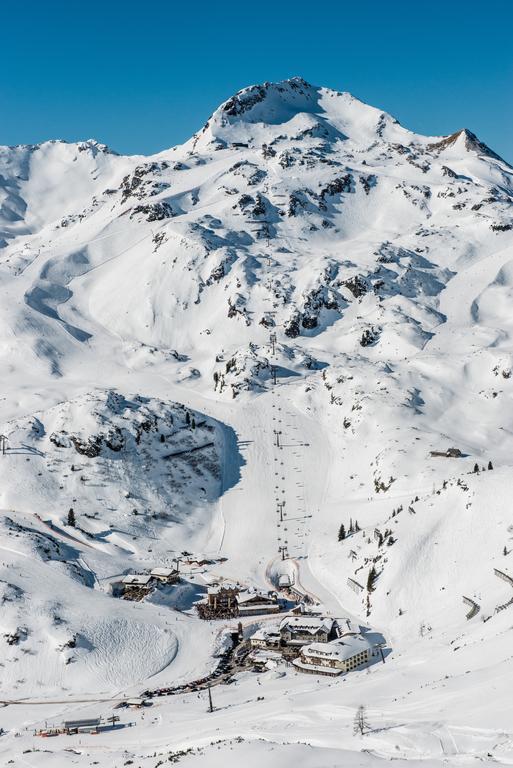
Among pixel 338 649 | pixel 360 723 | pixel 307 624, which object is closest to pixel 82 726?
pixel 338 649

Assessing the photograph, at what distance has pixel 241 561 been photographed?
128 meters

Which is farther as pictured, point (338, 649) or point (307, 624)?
point (307, 624)

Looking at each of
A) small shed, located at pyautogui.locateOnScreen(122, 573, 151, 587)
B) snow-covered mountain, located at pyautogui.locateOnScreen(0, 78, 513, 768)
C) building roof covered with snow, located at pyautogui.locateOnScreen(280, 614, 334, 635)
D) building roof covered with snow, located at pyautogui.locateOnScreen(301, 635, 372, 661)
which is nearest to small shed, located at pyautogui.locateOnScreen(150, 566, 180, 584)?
small shed, located at pyautogui.locateOnScreen(122, 573, 151, 587)

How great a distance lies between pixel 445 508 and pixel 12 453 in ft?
276

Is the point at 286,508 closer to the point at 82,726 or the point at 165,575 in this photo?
the point at 165,575

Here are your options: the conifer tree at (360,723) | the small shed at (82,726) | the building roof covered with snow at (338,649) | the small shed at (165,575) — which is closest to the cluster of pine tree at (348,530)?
the small shed at (165,575)

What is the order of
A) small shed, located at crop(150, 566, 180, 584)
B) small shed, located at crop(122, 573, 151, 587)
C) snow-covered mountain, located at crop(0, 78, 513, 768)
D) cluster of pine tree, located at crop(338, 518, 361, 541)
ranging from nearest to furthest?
snow-covered mountain, located at crop(0, 78, 513, 768), small shed, located at crop(122, 573, 151, 587), small shed, located at crop(150, 566, 180, 584), cluster of pine tree, located at crop(338, 518, 361, 541)

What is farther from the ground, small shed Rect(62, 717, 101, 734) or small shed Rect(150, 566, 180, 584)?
small shed Rect(150, 566, 180, 584)

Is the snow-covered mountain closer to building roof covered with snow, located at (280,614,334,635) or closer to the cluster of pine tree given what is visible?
the cluster of pine tree

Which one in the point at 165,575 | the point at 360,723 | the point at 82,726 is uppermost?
the point at 165,575

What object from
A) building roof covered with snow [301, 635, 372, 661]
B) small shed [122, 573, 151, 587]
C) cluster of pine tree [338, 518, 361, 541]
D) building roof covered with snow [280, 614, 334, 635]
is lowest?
building roof covered with snow [301, 635, 372, 661]

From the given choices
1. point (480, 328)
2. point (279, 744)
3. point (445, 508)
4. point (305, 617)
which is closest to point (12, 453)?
point (305, 617)

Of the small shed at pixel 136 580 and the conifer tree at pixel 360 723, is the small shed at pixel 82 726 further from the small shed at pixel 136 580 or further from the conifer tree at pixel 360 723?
the small shed at pixel 136 580

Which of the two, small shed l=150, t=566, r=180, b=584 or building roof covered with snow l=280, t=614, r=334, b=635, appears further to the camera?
small shed l=150, t=566, r=180, b=584
